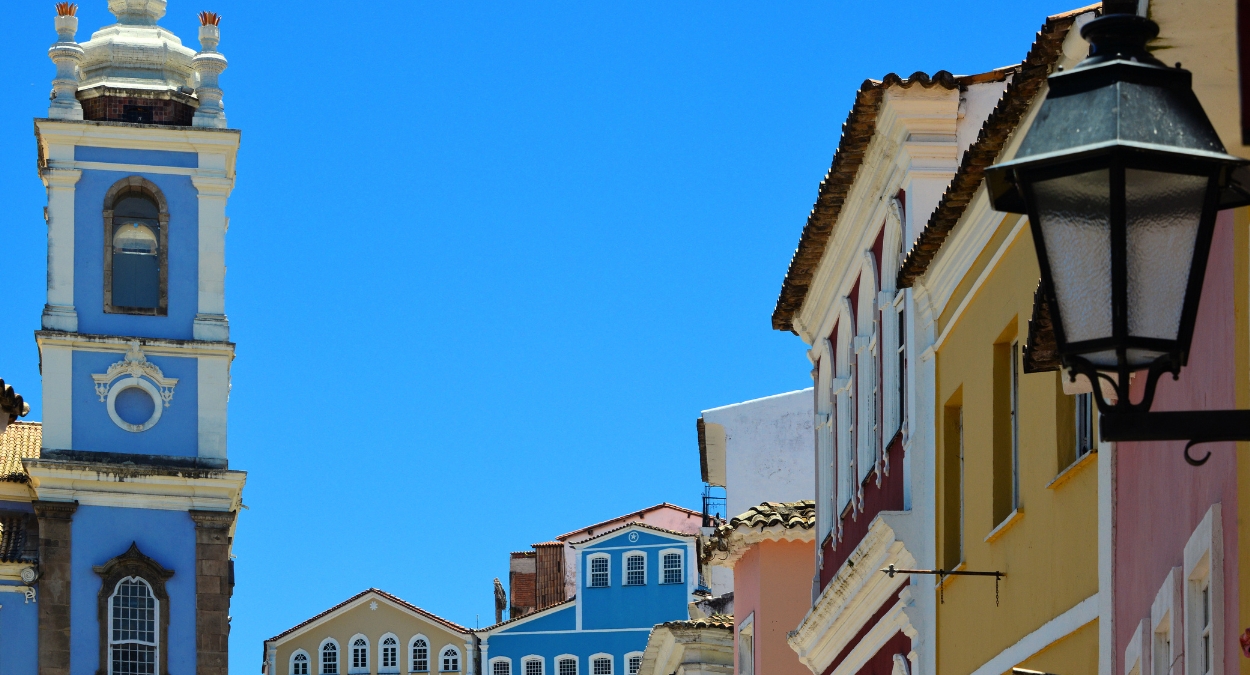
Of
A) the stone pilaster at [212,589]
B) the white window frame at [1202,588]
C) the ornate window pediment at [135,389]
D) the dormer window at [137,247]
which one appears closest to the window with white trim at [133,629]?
the stone pilaster at [212,589]

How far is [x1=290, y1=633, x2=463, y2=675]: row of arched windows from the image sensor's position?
2406 inches

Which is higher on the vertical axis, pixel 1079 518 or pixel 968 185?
pixel 968 185

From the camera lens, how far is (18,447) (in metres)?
40.2

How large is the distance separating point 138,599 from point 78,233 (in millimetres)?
6914

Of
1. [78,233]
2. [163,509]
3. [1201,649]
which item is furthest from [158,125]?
[1201,649]

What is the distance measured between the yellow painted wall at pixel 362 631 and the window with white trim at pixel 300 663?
0.12 m

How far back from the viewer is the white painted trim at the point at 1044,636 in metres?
9.30

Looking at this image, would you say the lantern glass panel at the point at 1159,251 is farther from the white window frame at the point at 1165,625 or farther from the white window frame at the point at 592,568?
the white window frame at the point at 592,568

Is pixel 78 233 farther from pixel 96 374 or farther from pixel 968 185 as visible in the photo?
pixel 968 185

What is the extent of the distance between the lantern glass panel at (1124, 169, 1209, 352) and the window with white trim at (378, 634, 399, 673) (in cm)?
5830

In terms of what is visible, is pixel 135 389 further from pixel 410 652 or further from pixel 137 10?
pixel 410 652

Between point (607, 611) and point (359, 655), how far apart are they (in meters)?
7.97

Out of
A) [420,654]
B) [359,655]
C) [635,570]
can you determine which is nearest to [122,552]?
[635,570]

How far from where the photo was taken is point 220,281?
40.3 m
